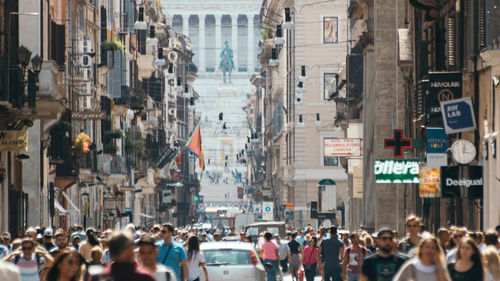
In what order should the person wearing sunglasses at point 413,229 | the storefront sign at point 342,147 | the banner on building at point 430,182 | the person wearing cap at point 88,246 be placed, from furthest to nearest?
the storefront sign at point 342,147 < the banner on building at point 430,182 < the person wearing cap at point 88,246 < the person wearing sunglasses at point 413,229

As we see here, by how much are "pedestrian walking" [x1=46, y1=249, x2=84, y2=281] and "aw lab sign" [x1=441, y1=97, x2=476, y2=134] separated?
16086 millimetres

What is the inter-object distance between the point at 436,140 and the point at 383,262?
56.1ft

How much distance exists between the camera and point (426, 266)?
1258 centimetres

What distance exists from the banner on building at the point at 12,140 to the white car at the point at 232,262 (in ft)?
32.5

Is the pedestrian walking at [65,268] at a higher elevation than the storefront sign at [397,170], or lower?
lower

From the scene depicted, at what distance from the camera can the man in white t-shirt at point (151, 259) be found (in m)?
12.2

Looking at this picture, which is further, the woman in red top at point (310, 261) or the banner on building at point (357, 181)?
the banner on building at point (357, 181)

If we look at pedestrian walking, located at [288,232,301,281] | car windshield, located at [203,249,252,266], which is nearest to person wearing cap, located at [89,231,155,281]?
car windshield, located at [203,249,252,266]

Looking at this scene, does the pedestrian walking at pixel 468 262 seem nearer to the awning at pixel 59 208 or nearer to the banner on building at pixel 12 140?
the banner on building at pixel 12 140

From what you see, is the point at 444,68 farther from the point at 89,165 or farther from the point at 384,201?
the point at 89,165

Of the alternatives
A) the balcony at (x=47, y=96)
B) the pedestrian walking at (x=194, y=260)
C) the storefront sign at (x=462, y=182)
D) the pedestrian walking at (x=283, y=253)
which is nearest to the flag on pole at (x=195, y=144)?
the pedestrian walking at (x=283, y=253)

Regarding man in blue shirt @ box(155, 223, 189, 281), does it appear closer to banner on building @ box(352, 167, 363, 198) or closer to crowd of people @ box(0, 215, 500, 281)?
crowd of people @ box(0, 215, 500, 281)

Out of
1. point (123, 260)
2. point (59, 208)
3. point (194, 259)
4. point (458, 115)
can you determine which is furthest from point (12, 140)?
point (123, 260)

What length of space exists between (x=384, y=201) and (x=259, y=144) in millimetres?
96568
